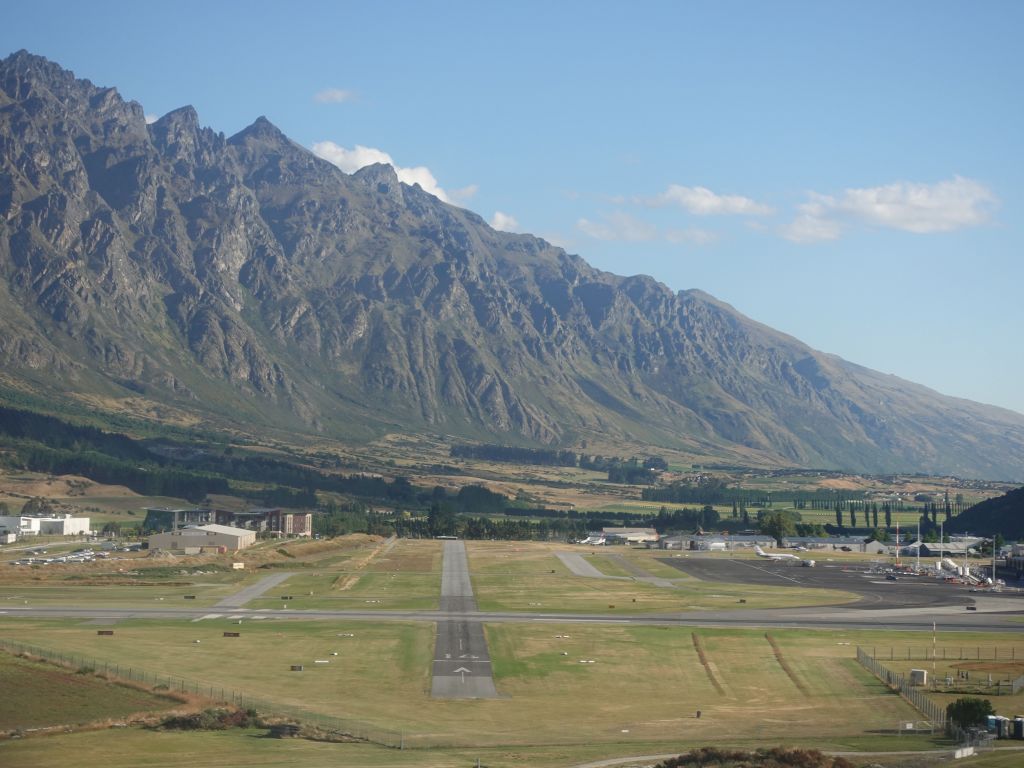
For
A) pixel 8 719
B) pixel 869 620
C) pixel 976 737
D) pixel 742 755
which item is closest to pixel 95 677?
pixel 8 719

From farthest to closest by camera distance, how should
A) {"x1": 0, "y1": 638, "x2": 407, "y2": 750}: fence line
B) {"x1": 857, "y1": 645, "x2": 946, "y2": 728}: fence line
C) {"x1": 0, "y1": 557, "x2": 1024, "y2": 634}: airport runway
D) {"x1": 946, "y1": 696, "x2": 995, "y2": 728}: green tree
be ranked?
1. {"x1": 0, "y1": 557, "x2": 1024, "y2": 634}: airport runway
2. {"x1": 857, "y1": 645, "x2": 946, "y2": 728}: fence line
3. {"x1": 946, "y1": 696, "x2": 995, "y2": 728}: green tree
4. {"x1": 0, "y1": 638, "x2": 407, "y2": 750}: fence line

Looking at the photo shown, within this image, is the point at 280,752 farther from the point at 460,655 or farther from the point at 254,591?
the point at 254,591

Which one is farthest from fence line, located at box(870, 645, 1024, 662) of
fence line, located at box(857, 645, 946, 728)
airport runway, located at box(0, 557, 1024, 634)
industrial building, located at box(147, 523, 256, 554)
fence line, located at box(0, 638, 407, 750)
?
industrial building, located at box(147, 523, 256, 554)

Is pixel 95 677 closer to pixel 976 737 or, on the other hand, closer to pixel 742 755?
pixel 742 755

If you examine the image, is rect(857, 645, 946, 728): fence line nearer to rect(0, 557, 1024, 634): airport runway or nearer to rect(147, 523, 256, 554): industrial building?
rect(0, 557, 1024, 634): airport runway

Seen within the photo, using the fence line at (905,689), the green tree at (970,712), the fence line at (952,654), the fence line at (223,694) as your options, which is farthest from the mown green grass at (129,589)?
the green tree at (970,712)

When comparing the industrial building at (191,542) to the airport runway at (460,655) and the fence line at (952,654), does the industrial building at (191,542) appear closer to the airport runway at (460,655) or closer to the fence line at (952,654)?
the airport runway at (460,655)

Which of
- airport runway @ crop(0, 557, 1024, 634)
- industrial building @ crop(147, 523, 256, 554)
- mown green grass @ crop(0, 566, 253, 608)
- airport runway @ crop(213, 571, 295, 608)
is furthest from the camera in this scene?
industrial building @ crop(147, 523, 256, 554)
